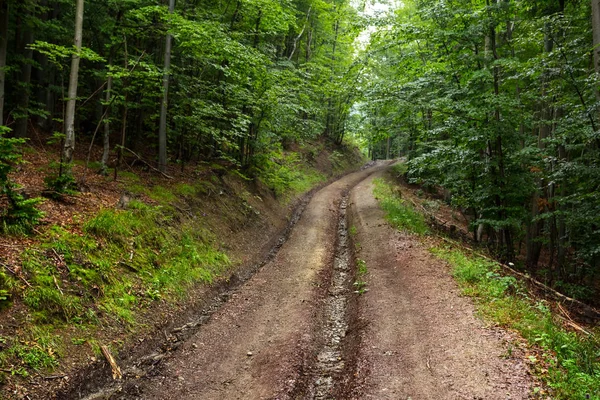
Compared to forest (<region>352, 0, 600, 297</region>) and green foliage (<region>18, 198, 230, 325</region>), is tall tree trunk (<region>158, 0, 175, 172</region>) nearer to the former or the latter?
green foliage (<region>18, 198, 230, 325</region>)

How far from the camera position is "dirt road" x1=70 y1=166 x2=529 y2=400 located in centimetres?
556

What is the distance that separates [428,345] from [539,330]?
76.3 inches

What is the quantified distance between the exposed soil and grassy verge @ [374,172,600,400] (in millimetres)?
297

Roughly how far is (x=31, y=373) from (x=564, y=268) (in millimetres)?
17420

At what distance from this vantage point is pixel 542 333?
20.0 ft

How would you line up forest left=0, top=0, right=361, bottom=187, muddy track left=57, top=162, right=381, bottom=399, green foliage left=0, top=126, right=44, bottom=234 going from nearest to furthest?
muddy track left=57, top=162, right=381, bottom=399 < green foliage left=0, top=126, right=44, bottom=234 < forest left=0, top=0, right=361, bottom=187

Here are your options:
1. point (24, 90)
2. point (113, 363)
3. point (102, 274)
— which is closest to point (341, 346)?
point (113, 363)

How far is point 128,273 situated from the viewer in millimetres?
7938

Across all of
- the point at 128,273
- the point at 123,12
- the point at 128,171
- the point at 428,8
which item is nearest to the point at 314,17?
the point at 428,8

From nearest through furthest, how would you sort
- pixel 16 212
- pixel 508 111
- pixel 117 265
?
pixel 16 212 < pixel 117 265 < pixel 508 111

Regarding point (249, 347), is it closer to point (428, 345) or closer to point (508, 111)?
point (428, 345)

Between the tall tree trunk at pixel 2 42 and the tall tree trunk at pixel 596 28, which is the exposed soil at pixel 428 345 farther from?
the tall tree trunk at pixel 2 42

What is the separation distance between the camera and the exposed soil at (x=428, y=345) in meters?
5.27

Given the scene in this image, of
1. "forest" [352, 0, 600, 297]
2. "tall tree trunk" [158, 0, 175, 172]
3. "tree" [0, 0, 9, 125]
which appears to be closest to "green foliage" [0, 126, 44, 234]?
"tree" [0, 0, 9, 125]
